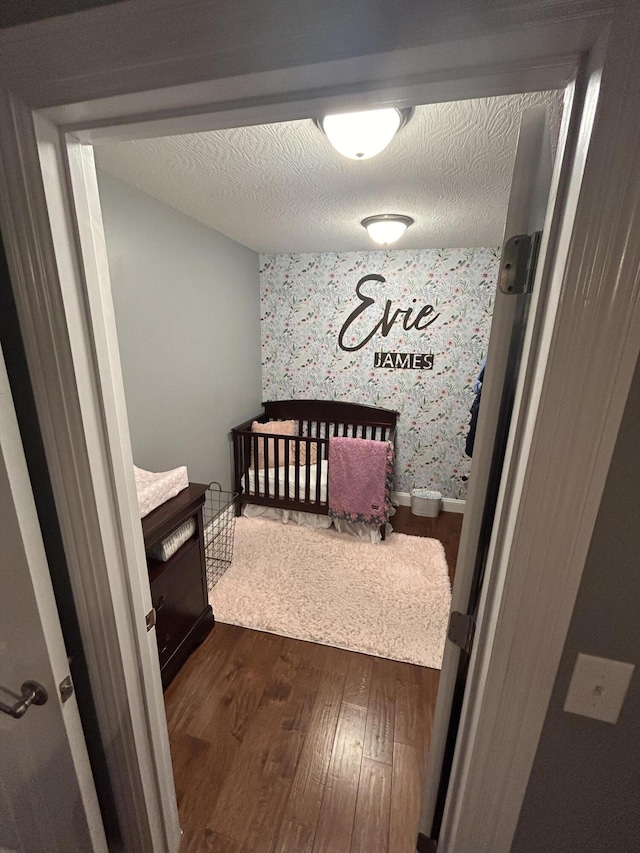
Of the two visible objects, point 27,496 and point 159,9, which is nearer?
point 159,9

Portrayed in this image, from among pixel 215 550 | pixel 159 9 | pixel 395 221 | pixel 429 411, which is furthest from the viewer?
pixel 429 411

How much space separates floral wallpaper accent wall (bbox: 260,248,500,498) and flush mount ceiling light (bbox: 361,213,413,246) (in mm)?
952

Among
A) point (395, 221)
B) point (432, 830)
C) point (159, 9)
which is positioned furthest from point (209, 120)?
point (395, 221)

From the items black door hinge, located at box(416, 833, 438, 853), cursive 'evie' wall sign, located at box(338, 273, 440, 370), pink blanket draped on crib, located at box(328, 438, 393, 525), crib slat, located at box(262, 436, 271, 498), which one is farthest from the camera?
cursive 'evie' wall sign, located at box(338, 273, 440, 370)

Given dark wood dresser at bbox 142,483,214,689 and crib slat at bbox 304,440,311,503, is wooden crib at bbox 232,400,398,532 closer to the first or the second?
crib slat at bbox 304,440,311,503

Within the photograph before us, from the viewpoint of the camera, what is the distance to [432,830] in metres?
1.00

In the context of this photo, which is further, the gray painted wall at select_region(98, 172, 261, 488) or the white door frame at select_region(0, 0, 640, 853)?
the gray painted wall at select_region(98, 172, 261, 488)

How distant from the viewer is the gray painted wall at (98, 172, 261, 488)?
1935 mm

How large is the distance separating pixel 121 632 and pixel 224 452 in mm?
2350

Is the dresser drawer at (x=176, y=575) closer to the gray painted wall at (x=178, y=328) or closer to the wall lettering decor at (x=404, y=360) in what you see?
the gray painted wall at (x=178, y=328)

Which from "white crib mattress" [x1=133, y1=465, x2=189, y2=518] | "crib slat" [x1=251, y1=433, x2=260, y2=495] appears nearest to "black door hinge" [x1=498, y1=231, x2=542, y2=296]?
"white crib mattress" [x1=133, y1=465, x2=189, y2=518]

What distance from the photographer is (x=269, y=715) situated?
5.16ft

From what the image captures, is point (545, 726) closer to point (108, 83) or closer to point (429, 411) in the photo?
point (108, 83)

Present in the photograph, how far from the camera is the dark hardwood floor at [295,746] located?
1204mm
